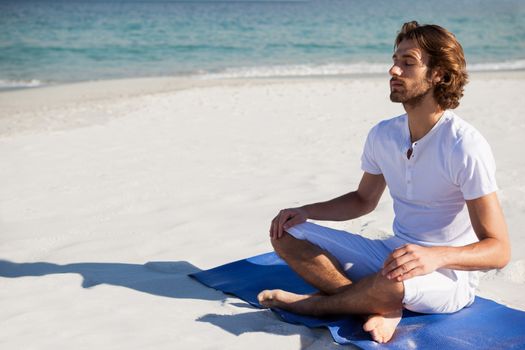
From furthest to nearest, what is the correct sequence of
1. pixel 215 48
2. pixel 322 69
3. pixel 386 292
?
1. pixel 215 48
2. pixel 322 69
3. pixel 386 292

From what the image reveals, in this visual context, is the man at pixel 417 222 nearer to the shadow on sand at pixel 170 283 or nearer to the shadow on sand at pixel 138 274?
the shadow on sand at pixel 170 283

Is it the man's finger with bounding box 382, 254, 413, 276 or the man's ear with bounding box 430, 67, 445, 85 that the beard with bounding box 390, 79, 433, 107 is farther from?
the man's finger with bounding box 382, 254, 413, 276

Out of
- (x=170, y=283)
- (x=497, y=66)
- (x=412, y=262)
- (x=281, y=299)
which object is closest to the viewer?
(x=412, y=262)

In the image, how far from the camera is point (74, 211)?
507 cm

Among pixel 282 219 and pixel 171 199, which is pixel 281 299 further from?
pixel 171 199

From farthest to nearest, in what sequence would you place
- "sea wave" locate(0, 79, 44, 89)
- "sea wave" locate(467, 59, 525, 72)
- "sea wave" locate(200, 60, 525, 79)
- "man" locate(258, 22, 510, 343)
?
1. "sea wave" locate(467, 59, 525, 72)
2. "sea wave" locate(200, 60, 525, 79)
3. "sea wave" locate(0, 79, 44, 89)
4. "man" locate(258, 22, 510, 343)

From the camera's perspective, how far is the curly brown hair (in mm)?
3066

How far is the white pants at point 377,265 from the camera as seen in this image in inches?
119

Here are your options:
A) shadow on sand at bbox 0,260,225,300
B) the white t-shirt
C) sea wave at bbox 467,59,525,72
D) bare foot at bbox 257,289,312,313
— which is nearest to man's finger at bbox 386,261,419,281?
the white t-shirt

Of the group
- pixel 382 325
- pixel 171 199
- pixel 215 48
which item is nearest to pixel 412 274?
pixel 382 325

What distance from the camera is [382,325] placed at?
299 centimetres

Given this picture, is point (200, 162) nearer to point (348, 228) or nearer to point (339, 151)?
point (339, 151)

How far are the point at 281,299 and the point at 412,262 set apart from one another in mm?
770

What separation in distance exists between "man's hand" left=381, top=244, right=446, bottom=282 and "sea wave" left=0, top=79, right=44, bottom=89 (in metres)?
12.3
